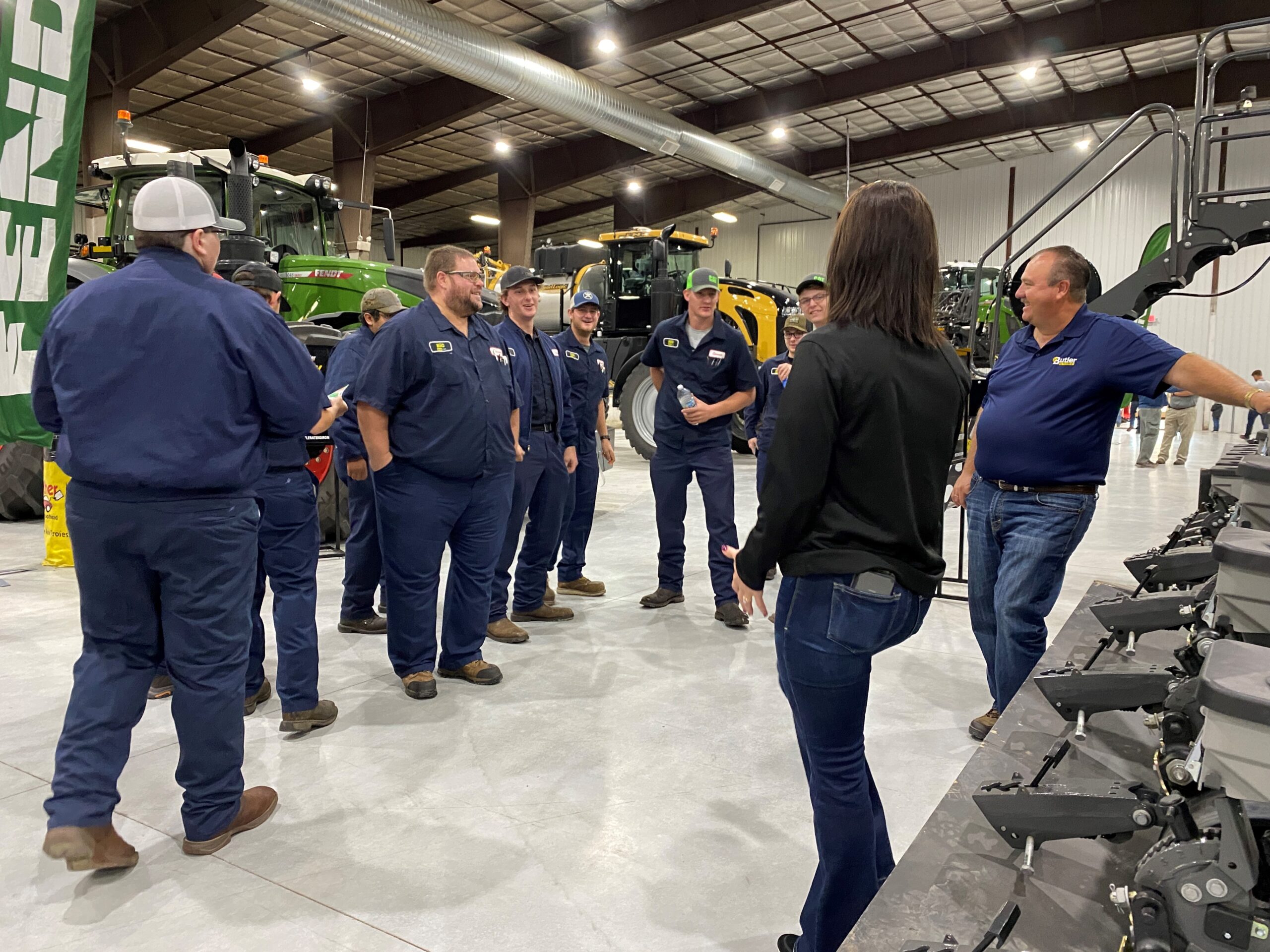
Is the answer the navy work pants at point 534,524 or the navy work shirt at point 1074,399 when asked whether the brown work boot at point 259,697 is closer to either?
the navy work pants at point 534,524

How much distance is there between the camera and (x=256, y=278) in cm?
371

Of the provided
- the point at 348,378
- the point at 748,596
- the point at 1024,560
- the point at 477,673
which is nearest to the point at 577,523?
the point at 348,378

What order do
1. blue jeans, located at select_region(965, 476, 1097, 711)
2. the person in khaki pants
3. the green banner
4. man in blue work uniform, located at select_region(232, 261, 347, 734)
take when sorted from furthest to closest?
the person in khaki pants < the green banner < man in blue work uniform, located at select_region(232, 261, 347, 734) < blue jeans, located at select_region(965, 476, 1097, 711)

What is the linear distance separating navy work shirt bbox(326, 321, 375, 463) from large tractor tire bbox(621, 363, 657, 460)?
6.24 meters

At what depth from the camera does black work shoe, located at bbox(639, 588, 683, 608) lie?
15.9 ft

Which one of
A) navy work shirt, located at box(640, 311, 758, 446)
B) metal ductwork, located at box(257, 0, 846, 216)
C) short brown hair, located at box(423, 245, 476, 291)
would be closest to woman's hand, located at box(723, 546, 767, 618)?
short brown hair, located at box(423, 245, 476, 291)

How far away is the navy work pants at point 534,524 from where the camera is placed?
4461mm

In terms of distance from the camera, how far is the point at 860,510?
167 centimetres

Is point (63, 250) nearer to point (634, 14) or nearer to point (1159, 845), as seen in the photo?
point (1159, 845)

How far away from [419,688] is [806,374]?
2404mm

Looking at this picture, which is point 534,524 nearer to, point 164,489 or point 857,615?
point 164,489

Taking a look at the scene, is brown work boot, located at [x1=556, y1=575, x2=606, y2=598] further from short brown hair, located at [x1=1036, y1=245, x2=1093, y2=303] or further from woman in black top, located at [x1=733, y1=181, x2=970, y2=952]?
woman in black top, located at [x1=733, y1=181, x2=970, y2=952]

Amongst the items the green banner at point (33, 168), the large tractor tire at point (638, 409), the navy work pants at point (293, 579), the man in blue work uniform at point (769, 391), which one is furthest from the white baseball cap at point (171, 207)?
the large tractor tire at point (638, 409)

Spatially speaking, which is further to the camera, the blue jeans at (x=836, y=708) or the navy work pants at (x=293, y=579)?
the navy work pants at (x=293, y=579)
